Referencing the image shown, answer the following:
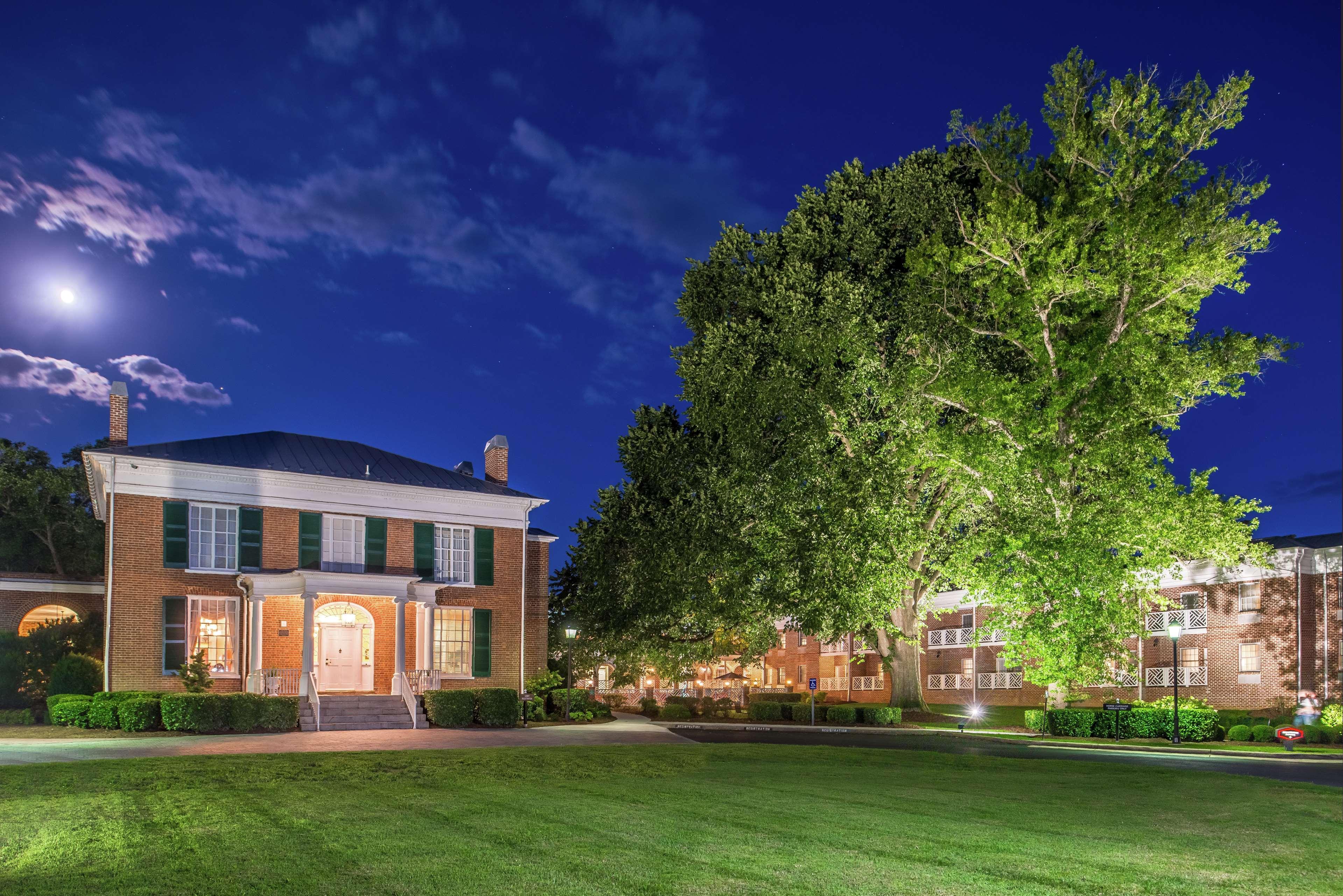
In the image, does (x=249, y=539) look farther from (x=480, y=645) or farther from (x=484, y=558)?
(x=480, y=645)

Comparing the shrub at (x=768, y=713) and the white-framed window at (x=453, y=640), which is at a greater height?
the white-framed window at (x=453, y=640)

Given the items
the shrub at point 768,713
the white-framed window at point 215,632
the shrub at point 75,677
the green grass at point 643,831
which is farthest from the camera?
the shrub at point 768,713

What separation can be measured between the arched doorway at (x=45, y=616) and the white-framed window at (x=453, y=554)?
12196 mm

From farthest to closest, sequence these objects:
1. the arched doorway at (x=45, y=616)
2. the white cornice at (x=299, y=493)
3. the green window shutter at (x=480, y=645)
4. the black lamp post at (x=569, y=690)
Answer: the arched doorway at (x=45, y=616), the green window shutter at (x=480, y=645), the black lamp post at (x=569, y=690), the white cornice at (x=299, y=493)

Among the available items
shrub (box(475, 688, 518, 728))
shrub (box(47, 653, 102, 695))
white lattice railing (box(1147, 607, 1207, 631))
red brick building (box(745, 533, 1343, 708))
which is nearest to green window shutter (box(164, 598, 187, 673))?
shrub (box(47, 653, 102, 695))

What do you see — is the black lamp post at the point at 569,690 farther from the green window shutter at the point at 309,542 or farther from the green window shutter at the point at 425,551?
the green window shutter at the point at 309,542

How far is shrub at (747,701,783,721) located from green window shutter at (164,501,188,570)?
2009cm

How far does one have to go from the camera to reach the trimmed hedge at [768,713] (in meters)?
38.0

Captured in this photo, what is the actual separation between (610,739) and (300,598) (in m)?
11.0

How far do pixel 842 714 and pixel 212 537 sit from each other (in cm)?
1986

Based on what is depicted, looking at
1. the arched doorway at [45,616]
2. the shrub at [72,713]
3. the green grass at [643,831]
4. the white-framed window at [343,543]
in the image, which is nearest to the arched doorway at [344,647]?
the white-framed window at [343,543]

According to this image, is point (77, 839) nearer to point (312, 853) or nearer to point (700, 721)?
point (312, 853)

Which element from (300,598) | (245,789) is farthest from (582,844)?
(300,598)

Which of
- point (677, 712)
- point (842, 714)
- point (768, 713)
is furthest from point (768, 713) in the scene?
point (842, 714)
